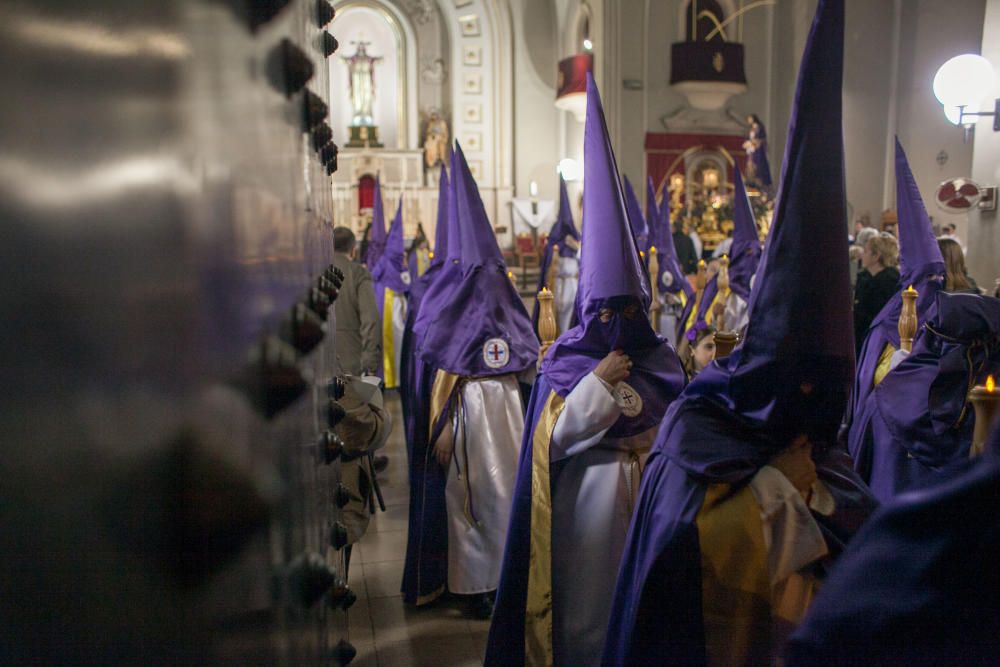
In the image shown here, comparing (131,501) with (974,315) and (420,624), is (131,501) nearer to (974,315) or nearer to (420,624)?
(974,315)

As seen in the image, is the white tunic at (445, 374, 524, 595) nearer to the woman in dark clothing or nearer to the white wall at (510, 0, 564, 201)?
the woman in dark clothing

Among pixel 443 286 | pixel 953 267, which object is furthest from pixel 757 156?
pixel 443 286

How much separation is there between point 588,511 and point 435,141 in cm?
1930

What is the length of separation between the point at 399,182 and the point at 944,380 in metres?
18.8

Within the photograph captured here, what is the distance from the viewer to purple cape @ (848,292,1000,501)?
142 inches

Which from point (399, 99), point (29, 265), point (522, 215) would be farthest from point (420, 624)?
point (399, 99)

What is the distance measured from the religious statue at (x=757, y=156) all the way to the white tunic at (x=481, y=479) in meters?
11.4

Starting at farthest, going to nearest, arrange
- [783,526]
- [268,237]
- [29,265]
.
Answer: [783,526] < [268,237] < [29,265]

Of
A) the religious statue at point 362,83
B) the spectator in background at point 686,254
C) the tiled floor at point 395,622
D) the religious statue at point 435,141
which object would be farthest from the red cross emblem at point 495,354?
the religious statue at point 362,83

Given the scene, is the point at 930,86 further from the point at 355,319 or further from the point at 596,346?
the point at 596,346

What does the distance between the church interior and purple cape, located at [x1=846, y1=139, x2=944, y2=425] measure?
0.06 feet

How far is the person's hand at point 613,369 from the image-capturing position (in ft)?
9.49

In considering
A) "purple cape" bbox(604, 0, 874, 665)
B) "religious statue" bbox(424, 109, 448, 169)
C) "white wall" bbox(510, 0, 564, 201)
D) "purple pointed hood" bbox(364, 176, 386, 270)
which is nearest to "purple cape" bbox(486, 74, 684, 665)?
"purple cape" bbox(604, 0, 874, 665)

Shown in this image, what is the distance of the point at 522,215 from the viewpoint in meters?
21.2
